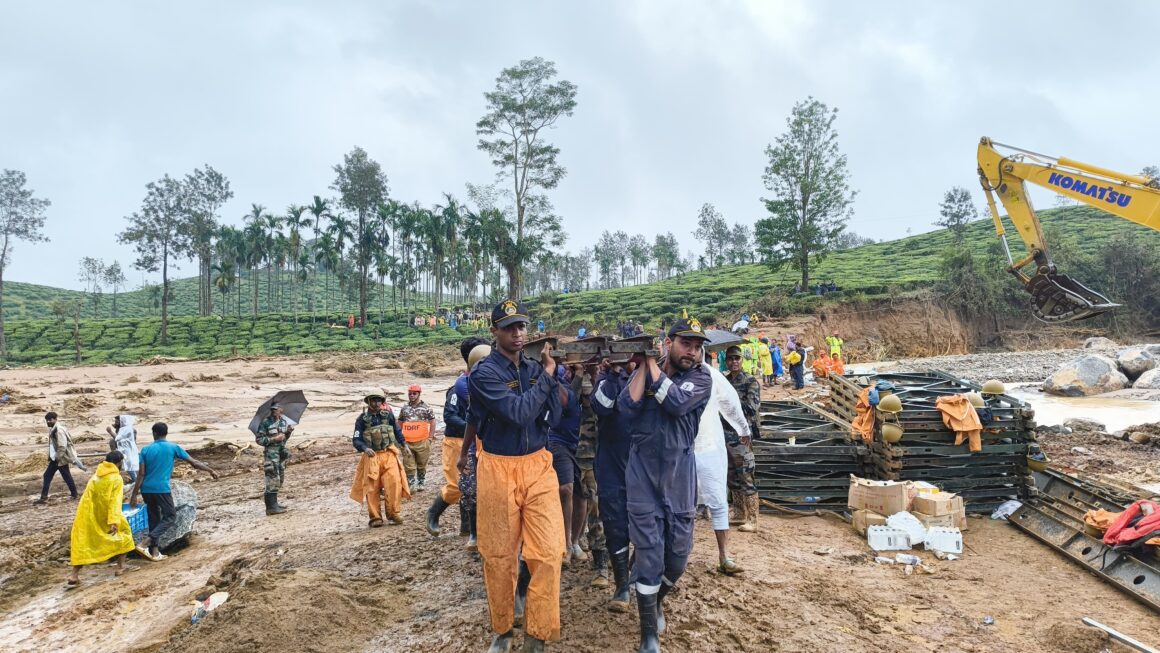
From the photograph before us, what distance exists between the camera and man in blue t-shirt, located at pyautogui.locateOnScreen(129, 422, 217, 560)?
6293 millimetres

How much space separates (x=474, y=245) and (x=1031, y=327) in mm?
32229

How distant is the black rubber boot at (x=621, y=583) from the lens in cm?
384

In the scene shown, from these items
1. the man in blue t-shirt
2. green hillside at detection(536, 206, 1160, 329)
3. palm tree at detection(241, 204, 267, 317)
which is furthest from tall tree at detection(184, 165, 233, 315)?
the man in blue t-shirt

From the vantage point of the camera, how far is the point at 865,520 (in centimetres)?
556

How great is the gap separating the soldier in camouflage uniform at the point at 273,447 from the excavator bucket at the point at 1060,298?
43.7 feet

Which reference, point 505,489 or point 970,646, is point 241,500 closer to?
point 505,489

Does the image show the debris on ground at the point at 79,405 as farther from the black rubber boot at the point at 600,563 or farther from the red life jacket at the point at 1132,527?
Result: the red life jacket at the point at 1132,527

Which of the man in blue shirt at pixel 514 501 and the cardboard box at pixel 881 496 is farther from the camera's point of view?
the cardboard box at pixel 881 496

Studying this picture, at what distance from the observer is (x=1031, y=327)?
2945cm

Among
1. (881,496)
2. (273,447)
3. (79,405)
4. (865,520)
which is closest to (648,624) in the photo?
(865,520)

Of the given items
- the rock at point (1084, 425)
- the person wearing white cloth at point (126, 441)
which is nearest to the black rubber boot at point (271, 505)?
the person wearing white cloth at point (126, 441)

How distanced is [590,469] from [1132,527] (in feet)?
14.4

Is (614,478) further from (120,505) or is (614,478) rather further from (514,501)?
(120,505)

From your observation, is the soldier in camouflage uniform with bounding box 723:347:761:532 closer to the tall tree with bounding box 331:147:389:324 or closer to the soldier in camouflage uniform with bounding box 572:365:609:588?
the soldier in camouflage uniform with bounding box 572:365:609:588
